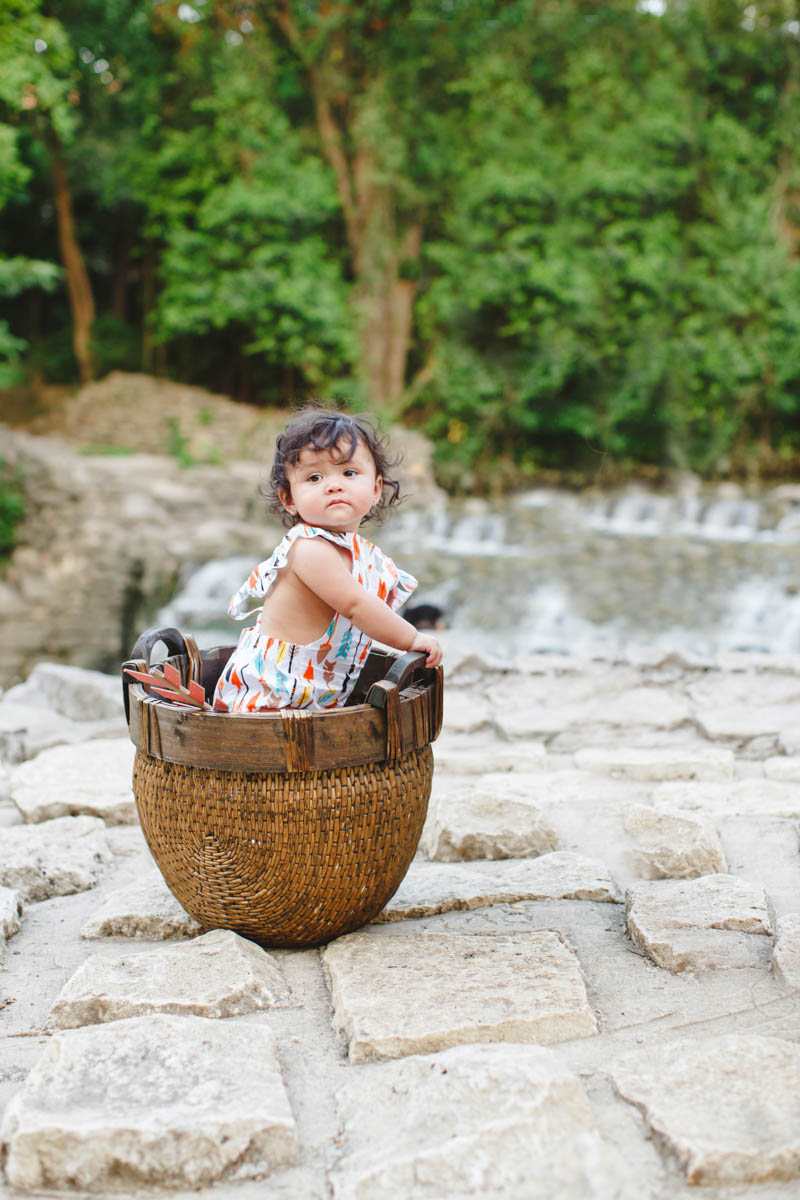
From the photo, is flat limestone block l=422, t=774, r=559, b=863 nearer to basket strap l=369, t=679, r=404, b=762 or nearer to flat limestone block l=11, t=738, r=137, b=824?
basket strap l=369, t=679, r=404, b=762

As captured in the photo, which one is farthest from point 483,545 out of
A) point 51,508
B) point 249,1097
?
point 249,1097

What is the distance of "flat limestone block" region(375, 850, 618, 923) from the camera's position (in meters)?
2.18

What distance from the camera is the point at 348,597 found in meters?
1.94

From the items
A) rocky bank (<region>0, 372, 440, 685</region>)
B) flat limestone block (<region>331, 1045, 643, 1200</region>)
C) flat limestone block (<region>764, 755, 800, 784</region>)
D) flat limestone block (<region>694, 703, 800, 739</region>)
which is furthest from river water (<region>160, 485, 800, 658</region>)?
flat limestone block (<region>331, 1045, 643, 1200</region>)

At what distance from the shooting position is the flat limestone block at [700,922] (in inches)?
74.4

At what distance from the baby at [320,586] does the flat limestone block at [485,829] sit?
60 centimetres

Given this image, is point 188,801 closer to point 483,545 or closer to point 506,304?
point 483,545

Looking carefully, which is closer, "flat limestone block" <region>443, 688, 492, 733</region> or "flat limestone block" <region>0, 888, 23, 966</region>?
"flat limestone block" <region>0, 888, 23, 966</region>

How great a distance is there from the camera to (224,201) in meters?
13.8

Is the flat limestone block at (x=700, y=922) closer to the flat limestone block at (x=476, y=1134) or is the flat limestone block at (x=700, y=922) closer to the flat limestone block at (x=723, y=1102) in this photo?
the flat limestone block at (x=723, y=1102)

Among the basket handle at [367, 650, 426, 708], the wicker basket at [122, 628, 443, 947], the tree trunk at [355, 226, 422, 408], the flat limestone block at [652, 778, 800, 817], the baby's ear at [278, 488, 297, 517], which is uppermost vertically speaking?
the tree trunk at [355, 226, 422, 408]

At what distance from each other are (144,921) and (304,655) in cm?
66

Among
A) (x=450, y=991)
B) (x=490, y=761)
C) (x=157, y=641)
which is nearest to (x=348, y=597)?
(x=157, y=641)

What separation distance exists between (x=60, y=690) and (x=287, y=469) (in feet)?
8.22
